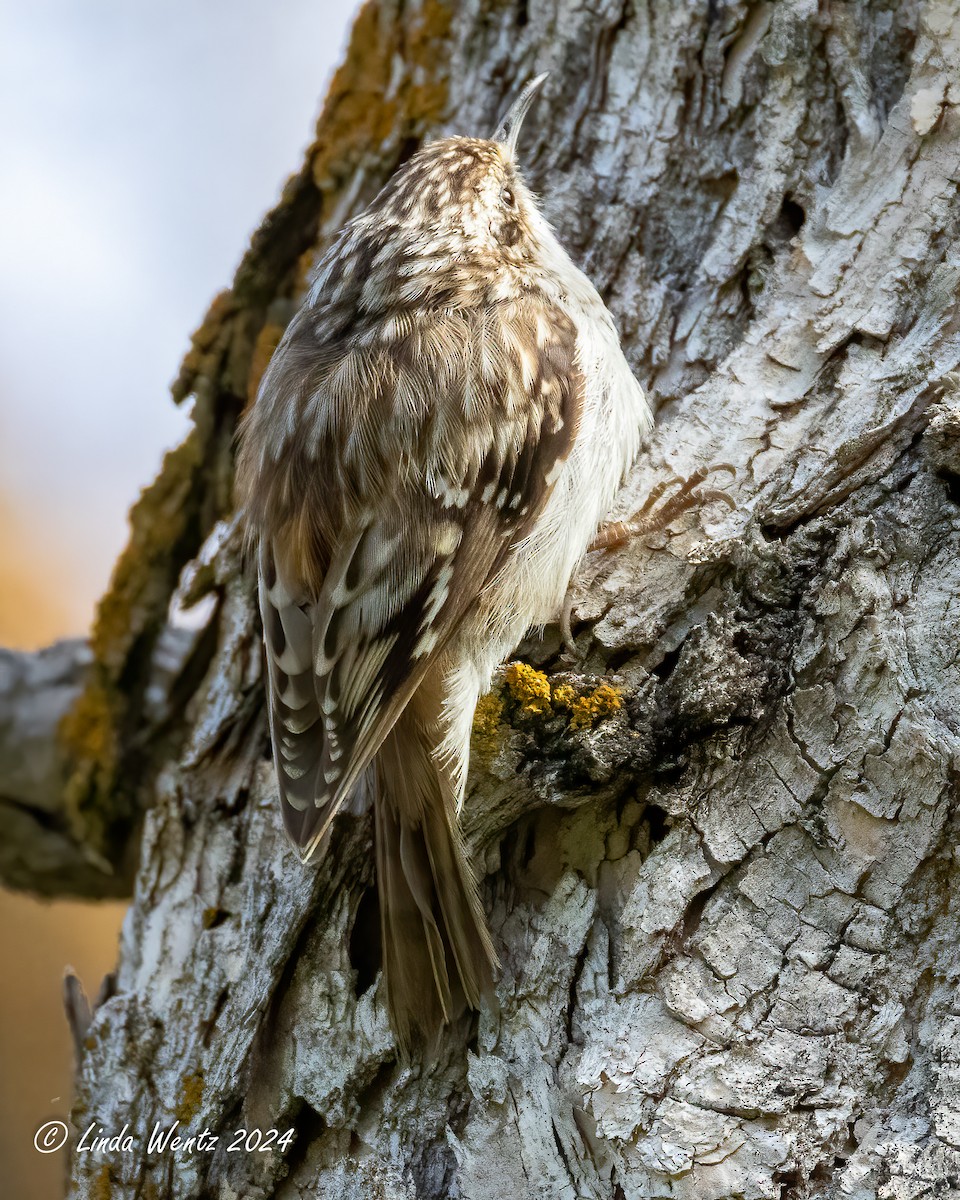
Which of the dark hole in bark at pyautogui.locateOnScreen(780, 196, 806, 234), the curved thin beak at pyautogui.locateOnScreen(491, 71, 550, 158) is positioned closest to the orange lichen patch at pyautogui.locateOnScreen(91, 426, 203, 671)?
the curved thin beak at pyautogui.locateOnScreen(491, 71, 550, 158)

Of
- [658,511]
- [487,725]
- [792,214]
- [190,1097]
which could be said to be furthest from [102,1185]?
[792,214]

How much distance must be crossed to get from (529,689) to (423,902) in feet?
1.43

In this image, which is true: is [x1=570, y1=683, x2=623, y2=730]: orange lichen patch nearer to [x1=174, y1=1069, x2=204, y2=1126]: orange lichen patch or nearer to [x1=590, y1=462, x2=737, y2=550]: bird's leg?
[x1=590, y1=462, x2=737, y2=550]: bird's leg

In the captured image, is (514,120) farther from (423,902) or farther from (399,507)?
(423,902)

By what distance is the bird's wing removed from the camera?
2.04 m

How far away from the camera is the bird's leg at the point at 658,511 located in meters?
1.99

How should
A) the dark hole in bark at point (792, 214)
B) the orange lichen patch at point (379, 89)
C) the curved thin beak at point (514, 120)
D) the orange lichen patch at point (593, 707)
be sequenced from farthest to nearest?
the orange lichen patch at point (379, 89)
the curved thin beak at point (514, 120)
the dark hole in bark at point (792, 214)
the orange lichen patch at point (593, 707)

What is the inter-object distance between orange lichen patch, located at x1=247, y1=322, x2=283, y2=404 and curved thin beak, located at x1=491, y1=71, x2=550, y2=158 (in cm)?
78

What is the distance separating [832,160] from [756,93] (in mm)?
259

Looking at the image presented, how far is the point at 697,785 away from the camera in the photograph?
1.77 m

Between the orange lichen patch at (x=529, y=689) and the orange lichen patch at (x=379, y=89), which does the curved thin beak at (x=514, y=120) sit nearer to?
the orange lichen patch at (x=379, y=89)

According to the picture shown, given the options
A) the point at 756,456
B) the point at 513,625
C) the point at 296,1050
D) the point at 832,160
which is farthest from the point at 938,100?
the point at 296,1050

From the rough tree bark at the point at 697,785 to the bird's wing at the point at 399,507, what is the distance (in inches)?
8.1

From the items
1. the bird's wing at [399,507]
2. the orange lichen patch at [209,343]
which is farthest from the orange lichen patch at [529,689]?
the orange lichen patch at [209,343]
